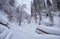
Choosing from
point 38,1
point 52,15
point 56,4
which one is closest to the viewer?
point 56,4

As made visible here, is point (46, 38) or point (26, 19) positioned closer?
point (46, 38)

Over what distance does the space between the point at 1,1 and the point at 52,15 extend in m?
3.77

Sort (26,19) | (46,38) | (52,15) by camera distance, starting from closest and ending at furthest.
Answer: (46,38) → (52,15) → (26,19)

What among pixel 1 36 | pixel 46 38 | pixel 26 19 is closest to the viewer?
pixel 1 36

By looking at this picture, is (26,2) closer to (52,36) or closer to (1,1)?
(1,1)

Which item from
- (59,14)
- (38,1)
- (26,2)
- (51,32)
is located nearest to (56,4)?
(59,14)

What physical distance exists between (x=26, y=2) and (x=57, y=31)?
1378 centimetres

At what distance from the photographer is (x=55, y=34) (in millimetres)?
5996

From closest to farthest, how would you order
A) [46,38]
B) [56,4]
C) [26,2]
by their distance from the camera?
1. [46,38]
2. [56,4]
3. [26,2]

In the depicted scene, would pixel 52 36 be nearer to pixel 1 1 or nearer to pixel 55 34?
pixel 55 34

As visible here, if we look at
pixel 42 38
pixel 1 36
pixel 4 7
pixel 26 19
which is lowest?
pixel 26 19

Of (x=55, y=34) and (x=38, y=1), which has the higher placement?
(x=38, y=1)

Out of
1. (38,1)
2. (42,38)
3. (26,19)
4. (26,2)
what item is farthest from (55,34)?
(26,19)

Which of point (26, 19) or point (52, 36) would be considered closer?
point (52, 36)
